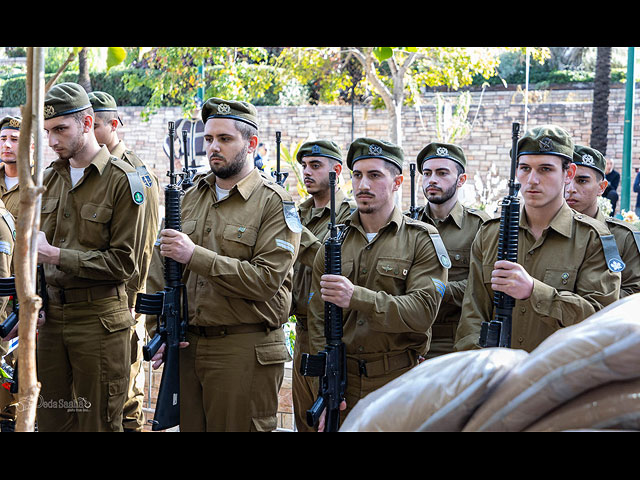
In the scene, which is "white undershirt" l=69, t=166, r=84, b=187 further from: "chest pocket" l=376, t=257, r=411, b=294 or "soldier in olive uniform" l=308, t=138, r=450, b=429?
"chest pocket" l=376, t=257, r=411, b=294

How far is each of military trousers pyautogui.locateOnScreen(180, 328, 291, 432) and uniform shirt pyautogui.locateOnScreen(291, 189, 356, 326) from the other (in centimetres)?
102

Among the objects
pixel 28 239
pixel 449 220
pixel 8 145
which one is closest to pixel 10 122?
pixel 8 145

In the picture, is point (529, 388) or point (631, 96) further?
point (631, 96)

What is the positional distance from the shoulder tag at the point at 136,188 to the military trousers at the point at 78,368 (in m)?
0.61

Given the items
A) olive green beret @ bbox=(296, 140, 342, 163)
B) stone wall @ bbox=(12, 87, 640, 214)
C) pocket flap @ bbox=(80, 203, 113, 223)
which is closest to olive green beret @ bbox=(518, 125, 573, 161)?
olive green beret @ bbox=(296, 140, 342, 163)

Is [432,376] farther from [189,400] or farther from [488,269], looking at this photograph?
[189,400]

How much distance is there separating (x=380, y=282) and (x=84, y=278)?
1.65 m

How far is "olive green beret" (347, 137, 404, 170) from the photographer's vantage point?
14.0ft

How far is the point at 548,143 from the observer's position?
3.88 meters

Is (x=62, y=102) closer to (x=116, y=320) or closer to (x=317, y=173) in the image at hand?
(x=116, y=320)

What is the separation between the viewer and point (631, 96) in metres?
12.9
